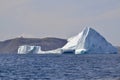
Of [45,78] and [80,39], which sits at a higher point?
[80,39]

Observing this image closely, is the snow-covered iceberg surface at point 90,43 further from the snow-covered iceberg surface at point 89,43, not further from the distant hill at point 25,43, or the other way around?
the distant hill at point 25,43

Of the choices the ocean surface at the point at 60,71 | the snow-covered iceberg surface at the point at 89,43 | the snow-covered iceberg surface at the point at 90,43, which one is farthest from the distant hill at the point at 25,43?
the ocean surface at the point at 60,71

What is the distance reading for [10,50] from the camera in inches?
7057

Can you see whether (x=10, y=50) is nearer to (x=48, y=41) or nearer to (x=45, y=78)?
(x=48, y=41)

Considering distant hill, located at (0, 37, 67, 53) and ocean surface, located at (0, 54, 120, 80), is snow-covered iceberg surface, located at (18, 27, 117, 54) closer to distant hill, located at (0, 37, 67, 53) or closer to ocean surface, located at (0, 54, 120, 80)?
ocean surface, located at (0, 54, 120, 80)

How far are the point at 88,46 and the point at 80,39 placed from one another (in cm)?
261

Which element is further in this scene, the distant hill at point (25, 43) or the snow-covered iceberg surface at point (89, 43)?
the distant hill at point (25, 43)

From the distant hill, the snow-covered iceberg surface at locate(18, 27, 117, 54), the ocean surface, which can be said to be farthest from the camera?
the distant hill

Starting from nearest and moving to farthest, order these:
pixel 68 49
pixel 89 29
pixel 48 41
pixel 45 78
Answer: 1. pixel 45 78
2. pixel 89 29
3. pixel 68 49
4. pixel 48 41

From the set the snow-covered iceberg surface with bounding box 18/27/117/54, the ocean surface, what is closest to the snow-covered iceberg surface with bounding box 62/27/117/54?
the snow-covered iceberg surface with bounding box 18/27/117/54

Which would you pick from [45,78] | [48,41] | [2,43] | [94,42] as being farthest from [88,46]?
[2,43]

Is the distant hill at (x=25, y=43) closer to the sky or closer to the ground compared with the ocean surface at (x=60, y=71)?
closer to the sky

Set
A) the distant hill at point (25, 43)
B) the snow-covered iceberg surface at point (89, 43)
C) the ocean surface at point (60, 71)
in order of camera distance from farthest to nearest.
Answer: the distant hill at point (25, 43), the snow-covered iceberg surface at point (89, 43), the ocean surface at point (60, 71)

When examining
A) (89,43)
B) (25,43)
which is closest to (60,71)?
(89,43)
